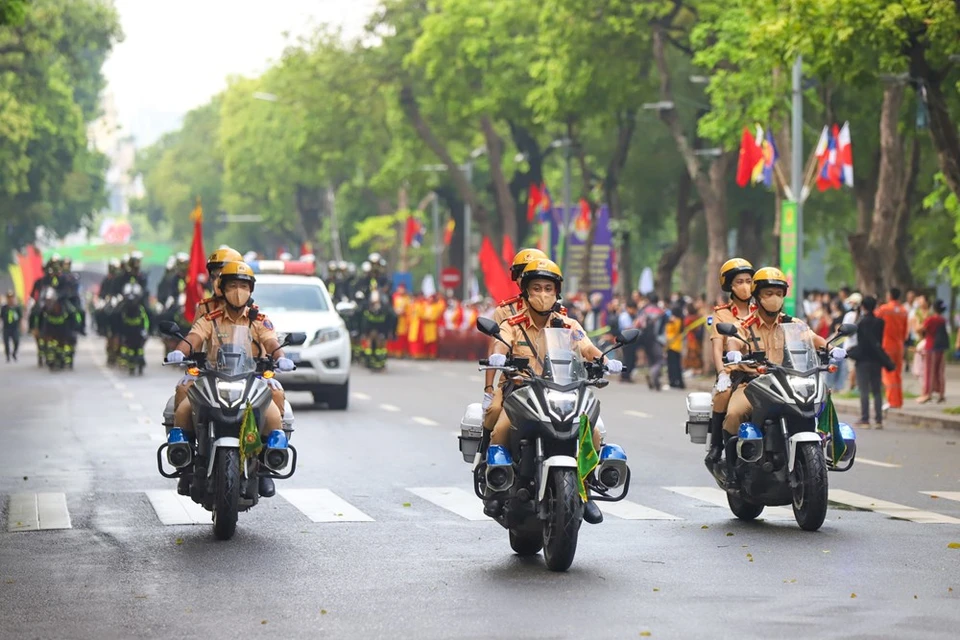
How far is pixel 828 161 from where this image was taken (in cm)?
3609

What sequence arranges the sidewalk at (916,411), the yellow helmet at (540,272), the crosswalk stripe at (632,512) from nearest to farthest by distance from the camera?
the yellow helmet at (540,272)
the crosswalk stripe at (632,512)
the sidewalk at (916,411)

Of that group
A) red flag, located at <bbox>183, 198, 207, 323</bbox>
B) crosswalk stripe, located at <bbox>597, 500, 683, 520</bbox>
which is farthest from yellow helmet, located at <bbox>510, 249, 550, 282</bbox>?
red flag, located at <bbox>183, 198, 207, 323</bbox>

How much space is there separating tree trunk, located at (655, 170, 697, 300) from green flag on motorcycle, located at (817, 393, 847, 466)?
1374 inches

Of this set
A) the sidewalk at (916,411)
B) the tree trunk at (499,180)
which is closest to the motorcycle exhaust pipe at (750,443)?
the sidewalk at (916,411)

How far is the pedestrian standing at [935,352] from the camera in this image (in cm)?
2803

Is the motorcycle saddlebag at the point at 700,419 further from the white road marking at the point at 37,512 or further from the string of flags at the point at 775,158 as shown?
the string of flags at the point at 775,158

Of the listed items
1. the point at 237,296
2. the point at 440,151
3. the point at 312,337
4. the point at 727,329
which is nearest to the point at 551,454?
the point at 727,329

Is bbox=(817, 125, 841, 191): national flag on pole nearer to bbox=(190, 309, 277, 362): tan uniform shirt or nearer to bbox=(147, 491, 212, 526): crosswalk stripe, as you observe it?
bbox=(147, 491, 212, 526): crosswalk stripe

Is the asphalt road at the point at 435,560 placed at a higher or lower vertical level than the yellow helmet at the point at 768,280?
lower

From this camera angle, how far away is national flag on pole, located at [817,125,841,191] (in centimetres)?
3591

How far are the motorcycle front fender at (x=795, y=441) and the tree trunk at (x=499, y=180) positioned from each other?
43.2 metres

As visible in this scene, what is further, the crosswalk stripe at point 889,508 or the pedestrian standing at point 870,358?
the pedestrian standing at point 870,358

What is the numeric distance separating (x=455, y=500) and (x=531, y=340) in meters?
3.95

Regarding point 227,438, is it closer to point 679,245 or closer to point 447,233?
point 679,245
